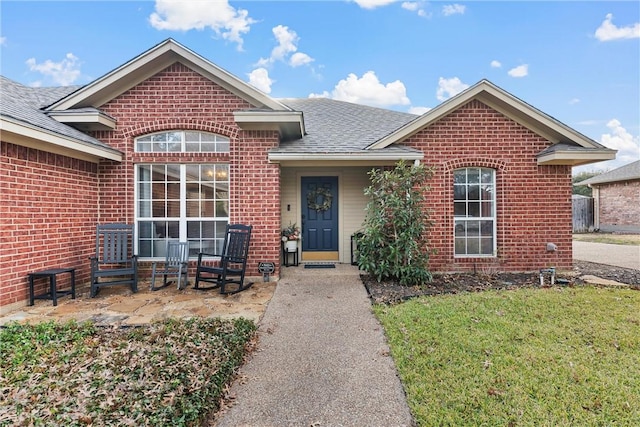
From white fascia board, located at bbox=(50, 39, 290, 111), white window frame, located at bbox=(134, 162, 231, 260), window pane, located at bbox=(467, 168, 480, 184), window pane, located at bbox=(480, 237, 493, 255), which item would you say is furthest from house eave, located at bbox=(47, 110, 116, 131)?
window pane, located at bbox=(480, 237, 493, 255)

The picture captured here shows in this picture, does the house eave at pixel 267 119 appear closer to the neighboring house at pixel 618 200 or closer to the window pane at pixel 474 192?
the window pane at pixel 474 192

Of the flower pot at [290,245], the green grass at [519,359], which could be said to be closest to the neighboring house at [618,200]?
the green grass at [519,359]

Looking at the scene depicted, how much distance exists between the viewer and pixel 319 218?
9.23 meters

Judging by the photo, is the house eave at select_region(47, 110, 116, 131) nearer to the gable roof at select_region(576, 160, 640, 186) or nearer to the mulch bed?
the mulch bed

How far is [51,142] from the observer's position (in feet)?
17.4

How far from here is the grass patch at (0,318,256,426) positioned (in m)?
2.47

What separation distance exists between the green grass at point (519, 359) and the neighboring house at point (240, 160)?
2558 millimetres

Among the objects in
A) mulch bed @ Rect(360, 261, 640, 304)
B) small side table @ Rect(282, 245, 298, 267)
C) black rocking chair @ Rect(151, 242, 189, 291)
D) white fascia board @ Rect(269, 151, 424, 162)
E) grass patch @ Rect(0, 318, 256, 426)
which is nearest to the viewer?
grass patch @ Rect(0, 318, 256, 426)

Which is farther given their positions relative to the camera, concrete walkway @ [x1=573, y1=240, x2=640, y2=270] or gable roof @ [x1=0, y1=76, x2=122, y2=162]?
concrete walkway @ [x1=573, y1=240, x2=640, y2=270]

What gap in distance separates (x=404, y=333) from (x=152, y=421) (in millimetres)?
2899

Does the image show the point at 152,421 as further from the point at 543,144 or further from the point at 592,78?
the point at 592,78

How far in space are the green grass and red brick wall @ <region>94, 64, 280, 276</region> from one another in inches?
137

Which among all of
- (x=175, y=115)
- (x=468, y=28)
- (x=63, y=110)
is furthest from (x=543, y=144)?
(x=63, y=110)

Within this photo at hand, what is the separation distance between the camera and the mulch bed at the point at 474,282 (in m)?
5.93
